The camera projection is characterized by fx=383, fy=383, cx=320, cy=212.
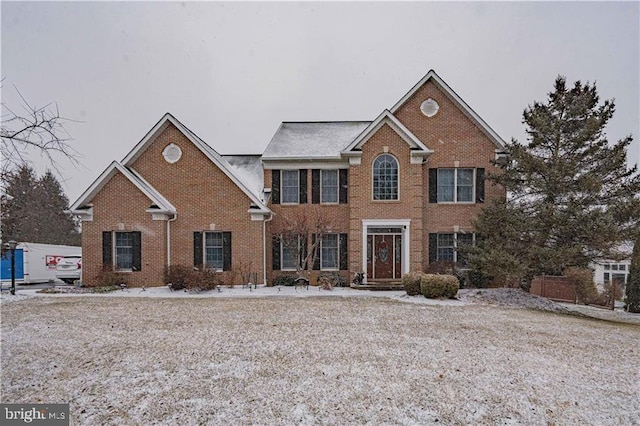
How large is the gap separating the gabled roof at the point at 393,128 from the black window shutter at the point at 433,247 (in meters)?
3.88

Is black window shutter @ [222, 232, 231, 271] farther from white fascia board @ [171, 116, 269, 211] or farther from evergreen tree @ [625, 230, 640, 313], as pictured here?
evergreen tree @ [625, 230, 640, 313]

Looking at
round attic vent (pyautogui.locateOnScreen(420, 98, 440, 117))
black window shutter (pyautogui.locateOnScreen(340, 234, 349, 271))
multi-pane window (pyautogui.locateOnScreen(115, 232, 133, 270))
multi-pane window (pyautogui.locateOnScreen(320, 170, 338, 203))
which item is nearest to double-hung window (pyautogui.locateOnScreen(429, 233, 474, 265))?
black window shutter (pyautogui.locateOnScreen(340, 234, 349, 271))

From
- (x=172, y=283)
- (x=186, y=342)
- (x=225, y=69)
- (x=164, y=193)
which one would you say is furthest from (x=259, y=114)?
(x=186, y=342)

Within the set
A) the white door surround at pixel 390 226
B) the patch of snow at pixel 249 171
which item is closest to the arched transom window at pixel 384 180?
the white door surround at pixel 390 226

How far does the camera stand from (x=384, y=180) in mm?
16875

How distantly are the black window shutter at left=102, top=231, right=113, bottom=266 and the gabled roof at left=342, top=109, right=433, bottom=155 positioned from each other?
10.5m

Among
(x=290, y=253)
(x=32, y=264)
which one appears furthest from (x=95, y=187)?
(x=32, y=264)

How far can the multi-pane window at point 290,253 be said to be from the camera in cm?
1681

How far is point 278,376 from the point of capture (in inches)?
234

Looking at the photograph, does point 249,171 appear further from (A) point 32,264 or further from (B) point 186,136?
(A) point 32,264

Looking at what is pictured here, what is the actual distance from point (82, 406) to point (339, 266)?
43.0ft

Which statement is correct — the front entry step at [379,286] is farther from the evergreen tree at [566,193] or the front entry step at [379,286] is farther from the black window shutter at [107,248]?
the black window shutter at [107,248]

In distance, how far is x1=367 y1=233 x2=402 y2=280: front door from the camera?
17.5 m

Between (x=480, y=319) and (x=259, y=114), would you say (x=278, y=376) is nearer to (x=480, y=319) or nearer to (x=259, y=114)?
(x=480, y=319)
